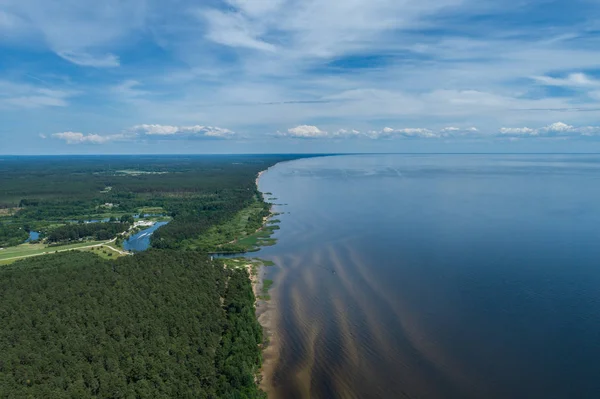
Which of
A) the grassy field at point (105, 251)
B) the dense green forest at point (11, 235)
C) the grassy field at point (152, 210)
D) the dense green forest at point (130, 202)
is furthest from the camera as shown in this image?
the grassy field at point (152, 210)

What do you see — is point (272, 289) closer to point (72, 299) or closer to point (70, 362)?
point (72, 299)

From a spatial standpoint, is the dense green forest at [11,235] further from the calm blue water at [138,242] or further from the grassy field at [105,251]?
the calm blue water at [138,242]

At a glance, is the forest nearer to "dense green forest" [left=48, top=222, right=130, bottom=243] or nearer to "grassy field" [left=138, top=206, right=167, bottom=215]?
"dense green forest" [left=48, top=222, right=130, bottom=243]

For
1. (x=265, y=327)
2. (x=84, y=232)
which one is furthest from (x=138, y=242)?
(x=265, y=327)

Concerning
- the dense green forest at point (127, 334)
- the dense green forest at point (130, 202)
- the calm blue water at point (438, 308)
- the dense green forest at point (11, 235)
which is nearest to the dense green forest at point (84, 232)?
the dense green forest at point (130, 202)

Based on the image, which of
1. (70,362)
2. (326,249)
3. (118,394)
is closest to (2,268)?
(70,362)

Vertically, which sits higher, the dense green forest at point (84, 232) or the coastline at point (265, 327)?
the dense green forest at point (84, 232)

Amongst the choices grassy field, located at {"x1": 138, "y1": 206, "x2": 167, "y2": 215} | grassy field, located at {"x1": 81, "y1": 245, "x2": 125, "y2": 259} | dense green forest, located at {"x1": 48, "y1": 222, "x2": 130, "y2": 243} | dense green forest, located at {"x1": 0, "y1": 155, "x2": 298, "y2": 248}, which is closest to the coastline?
grassy field, located at {"x1": 81, "y1": 245, "x2": 125, "y2": 259}
